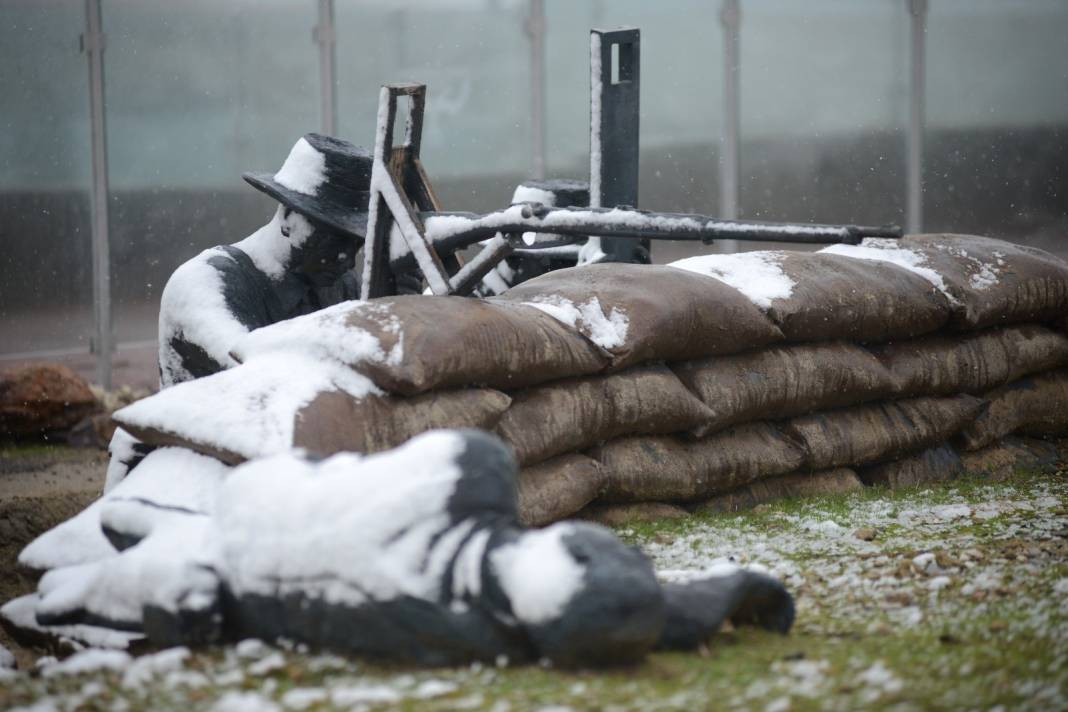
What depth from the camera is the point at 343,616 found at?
7.30 feet

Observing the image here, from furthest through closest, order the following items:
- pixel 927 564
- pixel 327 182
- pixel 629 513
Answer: pixel 327 182 < pixel 629 513 < pixel 927 564

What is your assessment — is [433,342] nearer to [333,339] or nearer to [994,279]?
[333,339]

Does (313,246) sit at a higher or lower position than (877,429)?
higher

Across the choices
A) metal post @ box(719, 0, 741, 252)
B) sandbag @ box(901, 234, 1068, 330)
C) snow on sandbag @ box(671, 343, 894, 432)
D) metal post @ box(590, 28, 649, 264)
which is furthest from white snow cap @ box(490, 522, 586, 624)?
metal post @ box(719, 0, 741, 252)

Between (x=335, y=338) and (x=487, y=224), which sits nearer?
(x=335, y=338)

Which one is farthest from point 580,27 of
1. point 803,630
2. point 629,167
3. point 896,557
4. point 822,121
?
point 803,630

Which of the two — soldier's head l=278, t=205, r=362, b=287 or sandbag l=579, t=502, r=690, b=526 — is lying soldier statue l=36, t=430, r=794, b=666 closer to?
sandbag l=579, t=502, r=690, b=526

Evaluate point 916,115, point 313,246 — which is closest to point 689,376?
point 313,246

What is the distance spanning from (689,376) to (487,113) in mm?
4886

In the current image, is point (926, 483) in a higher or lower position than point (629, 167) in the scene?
lower

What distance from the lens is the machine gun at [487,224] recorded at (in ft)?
11.3

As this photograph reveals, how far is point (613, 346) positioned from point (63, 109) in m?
4.85

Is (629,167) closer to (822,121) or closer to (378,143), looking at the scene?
(378,143)

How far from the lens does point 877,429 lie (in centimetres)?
441
